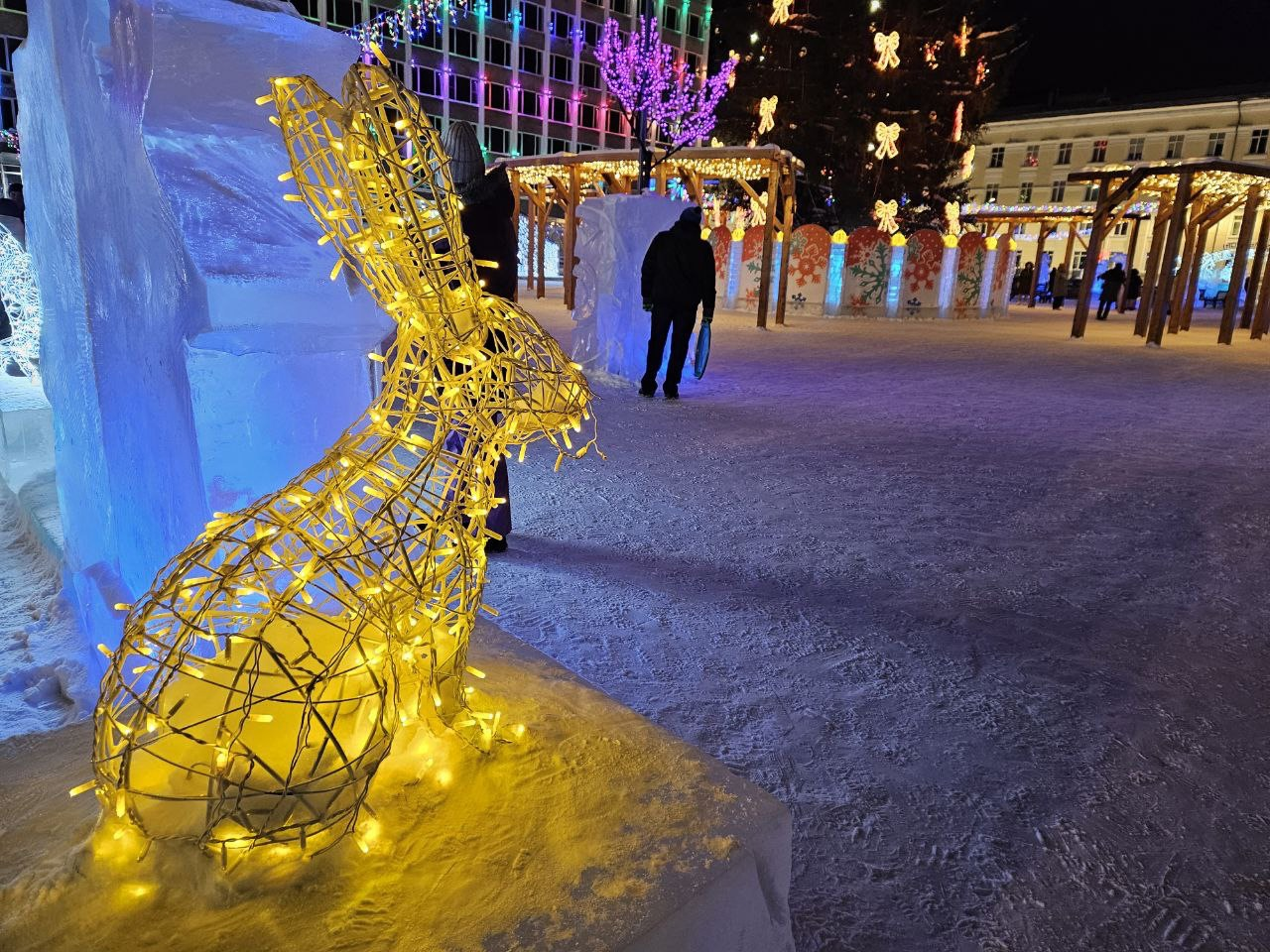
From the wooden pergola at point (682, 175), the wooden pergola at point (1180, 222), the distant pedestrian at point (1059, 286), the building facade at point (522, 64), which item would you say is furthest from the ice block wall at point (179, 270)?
the building facade at point (522, 64)

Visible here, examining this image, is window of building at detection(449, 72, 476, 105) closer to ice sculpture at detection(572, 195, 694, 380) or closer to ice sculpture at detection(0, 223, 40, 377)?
ice sculpture at detection(572, 195, 694, 380)

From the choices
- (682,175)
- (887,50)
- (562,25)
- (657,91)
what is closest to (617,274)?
(682,175)

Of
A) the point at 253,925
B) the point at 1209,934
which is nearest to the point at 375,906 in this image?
the point at 253,925

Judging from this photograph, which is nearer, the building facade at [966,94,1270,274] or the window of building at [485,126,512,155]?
the window of building at [485,126,512,155]

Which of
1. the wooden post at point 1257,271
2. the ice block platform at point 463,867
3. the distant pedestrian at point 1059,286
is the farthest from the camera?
the distant pedestrian at point 1059,286

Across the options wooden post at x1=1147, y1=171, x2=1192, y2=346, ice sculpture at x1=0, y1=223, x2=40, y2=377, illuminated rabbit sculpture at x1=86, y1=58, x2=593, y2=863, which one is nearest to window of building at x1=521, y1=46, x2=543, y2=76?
wooden post at x1=1147, y1=171, x2=1192, y2=346

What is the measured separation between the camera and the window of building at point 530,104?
35728mm

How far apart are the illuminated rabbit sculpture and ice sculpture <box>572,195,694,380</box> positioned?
645 centimetres

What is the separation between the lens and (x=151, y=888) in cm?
108

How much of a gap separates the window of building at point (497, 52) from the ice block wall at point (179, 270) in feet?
120

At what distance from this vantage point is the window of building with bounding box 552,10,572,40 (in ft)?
117

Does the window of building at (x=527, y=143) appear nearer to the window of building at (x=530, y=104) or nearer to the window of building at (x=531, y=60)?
the window of building at (x=530, y=104)

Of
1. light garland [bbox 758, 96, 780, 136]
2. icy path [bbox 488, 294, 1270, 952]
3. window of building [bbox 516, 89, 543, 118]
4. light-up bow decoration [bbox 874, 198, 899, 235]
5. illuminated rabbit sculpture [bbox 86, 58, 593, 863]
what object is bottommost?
icy path [bbox 488, 294, 1270, 952]

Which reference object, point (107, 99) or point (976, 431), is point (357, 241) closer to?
point (107, 99)
